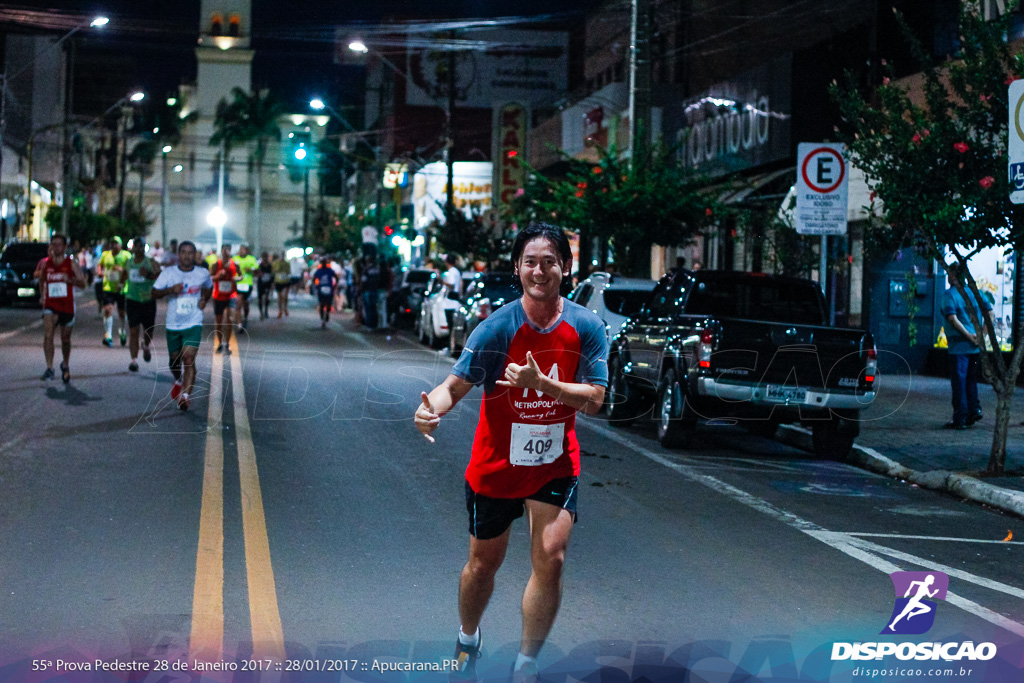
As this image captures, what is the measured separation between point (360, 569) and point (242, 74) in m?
109

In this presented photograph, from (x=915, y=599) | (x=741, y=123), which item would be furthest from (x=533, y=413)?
(x=741, y=123)

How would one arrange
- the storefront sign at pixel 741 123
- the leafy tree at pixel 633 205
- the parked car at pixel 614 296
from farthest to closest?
the leafy tree at pixel 633 205
the storefront sign at pixel 741 123
the parked car at pixel 614 296

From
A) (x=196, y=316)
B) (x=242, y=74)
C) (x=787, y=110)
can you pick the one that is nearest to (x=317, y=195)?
(x=242, y=74)

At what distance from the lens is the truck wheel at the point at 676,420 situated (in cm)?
1356

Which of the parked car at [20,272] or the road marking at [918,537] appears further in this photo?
the parked car at [20,272]

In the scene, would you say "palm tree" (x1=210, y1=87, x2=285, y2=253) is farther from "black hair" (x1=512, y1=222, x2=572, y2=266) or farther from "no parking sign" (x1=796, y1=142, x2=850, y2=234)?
"black hair" (x1=512, y1=222, x2=572, y2=266)

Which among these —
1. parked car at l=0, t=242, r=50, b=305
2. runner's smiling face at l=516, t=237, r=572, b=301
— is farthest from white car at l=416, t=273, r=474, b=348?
runner's smiling face at l=516, t=237, r=572, b=301

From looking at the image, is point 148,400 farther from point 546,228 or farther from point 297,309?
point 297,309

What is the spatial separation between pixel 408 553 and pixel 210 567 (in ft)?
A: 3.81

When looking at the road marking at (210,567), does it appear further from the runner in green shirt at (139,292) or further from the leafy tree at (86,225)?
the leafy tree at (86,225)

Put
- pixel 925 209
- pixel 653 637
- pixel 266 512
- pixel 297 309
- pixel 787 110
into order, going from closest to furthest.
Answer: pixel 653 637 < pixel 266 512 < pixel 925 209 < pixel 787 110 < pixel 297 309

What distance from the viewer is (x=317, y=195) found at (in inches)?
4648

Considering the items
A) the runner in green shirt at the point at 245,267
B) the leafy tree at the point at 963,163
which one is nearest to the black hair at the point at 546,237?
the leafy tree at the point at 963,163

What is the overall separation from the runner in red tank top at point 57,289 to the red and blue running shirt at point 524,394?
12.6 meters
